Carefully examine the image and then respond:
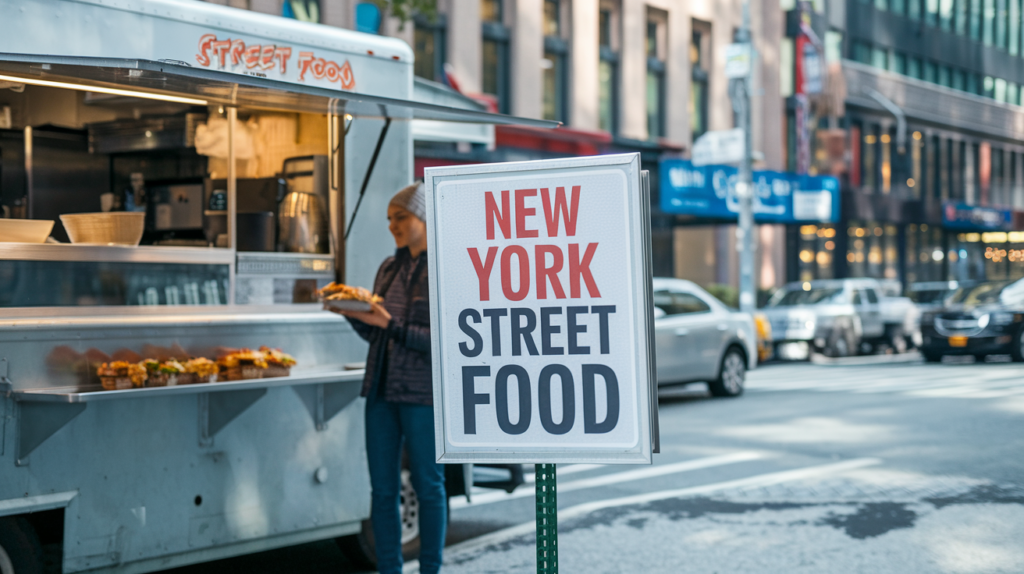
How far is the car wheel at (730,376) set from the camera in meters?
15.8

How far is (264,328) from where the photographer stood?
19.4ft

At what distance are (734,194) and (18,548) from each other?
21711mm

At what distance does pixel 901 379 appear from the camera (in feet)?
60.1

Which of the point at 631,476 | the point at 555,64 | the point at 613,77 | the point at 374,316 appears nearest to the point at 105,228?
the point at 374,316

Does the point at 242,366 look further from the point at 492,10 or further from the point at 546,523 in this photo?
the point at 492,10

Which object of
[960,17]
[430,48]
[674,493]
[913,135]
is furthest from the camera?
[960,17]

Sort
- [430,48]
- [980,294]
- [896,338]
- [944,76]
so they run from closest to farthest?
[980,294], [430,48], [896,338], [944,76]

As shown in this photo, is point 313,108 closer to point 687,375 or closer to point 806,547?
point 806,547

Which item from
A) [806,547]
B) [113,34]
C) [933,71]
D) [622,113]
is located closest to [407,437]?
[113,34]

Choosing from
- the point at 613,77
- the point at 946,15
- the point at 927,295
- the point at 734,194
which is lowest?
the point at 927,295

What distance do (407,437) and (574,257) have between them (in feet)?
6.86

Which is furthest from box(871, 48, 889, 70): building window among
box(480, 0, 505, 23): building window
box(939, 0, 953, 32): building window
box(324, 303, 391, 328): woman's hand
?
box(324, 303, 391, 328): woman's hand

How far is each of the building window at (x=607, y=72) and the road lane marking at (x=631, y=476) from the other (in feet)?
57.6

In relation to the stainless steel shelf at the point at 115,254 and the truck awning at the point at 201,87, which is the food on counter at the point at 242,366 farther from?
the truck awning at the point at 201,87
